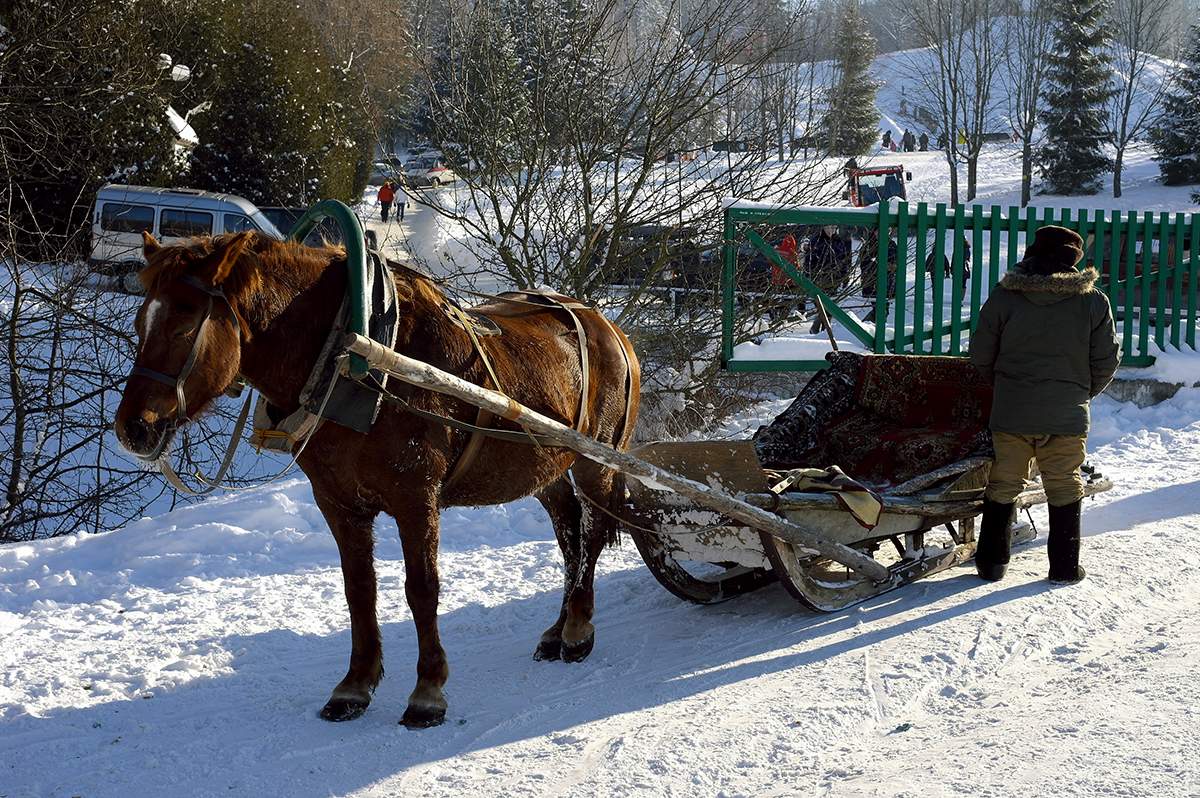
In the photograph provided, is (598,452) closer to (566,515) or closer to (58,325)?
(566,515)

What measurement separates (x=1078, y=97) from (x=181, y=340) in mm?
42031

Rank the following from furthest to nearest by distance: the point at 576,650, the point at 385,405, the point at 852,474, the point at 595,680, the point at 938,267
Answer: the point at 938,267 < the point at 852,474 < the point at 576,650 < the point at 595,680 < the point at 385,405

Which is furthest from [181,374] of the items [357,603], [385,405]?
[357,603]

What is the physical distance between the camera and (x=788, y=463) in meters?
6.61

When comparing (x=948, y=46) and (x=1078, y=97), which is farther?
(x=1078, y=97)

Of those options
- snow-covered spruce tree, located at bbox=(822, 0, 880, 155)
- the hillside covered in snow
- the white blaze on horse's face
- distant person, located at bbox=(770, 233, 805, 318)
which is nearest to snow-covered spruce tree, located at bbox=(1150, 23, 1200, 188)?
the hillside covered in snow

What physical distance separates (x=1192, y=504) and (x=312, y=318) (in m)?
6.04

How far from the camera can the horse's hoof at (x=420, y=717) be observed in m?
4.40

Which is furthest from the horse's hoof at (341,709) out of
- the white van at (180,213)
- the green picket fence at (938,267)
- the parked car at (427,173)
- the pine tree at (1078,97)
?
the pine tree at (1078,97)

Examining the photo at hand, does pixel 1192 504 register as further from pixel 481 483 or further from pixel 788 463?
pixel 481 483

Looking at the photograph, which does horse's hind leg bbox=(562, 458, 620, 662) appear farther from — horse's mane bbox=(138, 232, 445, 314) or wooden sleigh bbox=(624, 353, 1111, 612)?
horse's mane bbox=(138, 232, 445, 314)

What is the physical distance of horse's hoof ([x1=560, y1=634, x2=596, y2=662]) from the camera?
17.1ft

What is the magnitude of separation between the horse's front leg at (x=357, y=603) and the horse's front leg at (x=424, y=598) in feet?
0.57

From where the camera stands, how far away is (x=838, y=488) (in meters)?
5.52
